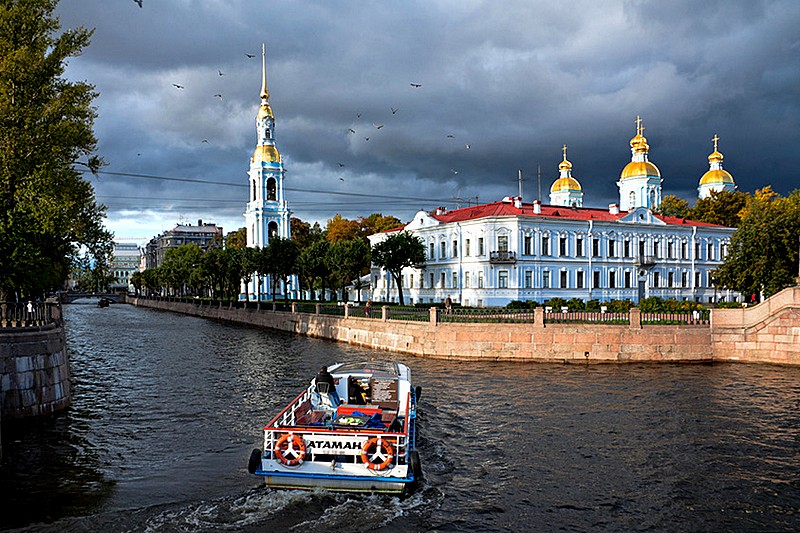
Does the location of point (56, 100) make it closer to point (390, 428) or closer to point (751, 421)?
point (390, 428)

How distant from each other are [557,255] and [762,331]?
91.8 ft

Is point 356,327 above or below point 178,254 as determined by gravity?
below

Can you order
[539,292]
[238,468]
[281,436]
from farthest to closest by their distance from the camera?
1. [539,292]
2. [238,468]
3. [281,436]

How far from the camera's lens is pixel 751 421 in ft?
67.6

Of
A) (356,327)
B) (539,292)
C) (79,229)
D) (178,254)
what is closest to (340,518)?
(79,229)

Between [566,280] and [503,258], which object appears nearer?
[503,258]

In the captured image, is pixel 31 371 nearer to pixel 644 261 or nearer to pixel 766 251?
pixel 766 251

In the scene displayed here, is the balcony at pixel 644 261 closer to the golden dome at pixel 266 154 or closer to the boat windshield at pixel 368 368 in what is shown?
the boat windshield at pixel 368 368

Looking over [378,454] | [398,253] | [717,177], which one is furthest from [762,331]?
[717,177]

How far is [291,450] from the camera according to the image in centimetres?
1327

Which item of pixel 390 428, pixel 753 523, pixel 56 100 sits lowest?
pixel 753 523

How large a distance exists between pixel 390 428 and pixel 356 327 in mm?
30577

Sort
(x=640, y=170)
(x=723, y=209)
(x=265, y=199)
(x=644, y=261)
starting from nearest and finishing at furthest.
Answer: (x=644, y=261), (x=640, y=170), (x=723, y=209), (x=265, y=199)

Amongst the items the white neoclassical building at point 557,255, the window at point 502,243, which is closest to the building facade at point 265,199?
the white neoclassical building at point 557,255
